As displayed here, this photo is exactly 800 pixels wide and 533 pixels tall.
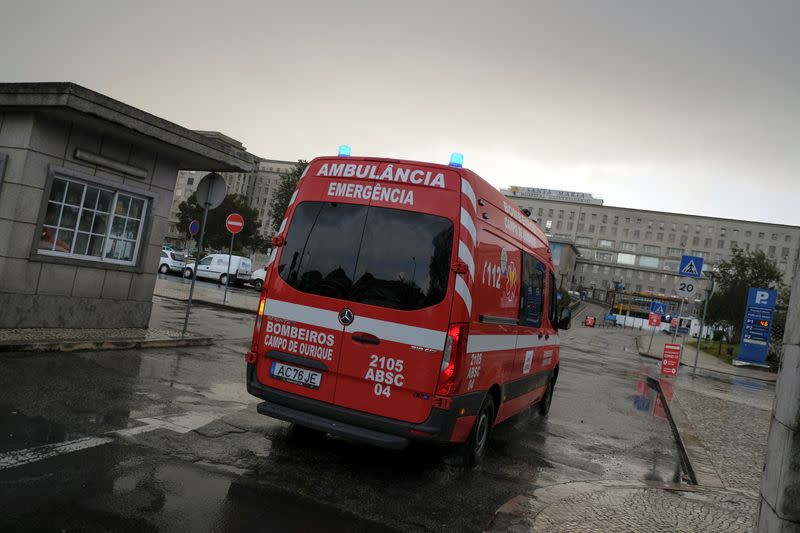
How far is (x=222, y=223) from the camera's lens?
257ft

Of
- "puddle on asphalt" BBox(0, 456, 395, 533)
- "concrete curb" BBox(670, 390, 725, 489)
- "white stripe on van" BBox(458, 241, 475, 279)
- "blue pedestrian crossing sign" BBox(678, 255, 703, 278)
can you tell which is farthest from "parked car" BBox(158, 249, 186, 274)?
"white stripe on van" BBox(458, 241, 475, 279)

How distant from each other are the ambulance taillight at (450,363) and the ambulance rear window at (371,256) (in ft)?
0.99

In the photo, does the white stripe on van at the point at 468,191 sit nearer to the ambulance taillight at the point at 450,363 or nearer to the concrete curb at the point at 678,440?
the ambulance taillight at the point at 450,363

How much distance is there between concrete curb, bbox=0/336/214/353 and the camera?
8125 mm

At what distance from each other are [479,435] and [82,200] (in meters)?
7.58

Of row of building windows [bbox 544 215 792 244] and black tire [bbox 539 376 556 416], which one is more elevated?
row of building windows [bbox 544 215 792 244]

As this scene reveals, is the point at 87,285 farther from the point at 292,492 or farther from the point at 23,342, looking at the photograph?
the point at 292,492

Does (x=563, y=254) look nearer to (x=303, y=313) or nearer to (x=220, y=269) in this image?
(x=220, y=269)

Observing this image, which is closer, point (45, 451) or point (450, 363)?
point (45, 451)

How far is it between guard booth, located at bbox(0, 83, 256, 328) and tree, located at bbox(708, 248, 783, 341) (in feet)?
158

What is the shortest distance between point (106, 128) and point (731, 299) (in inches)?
2076

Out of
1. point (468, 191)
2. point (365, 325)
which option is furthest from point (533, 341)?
point (365, 325)

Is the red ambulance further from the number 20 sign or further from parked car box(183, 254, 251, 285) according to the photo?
parked car box(183, 254, 251, 285)

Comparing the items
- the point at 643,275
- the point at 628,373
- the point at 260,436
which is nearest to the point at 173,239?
the point at 643,275
